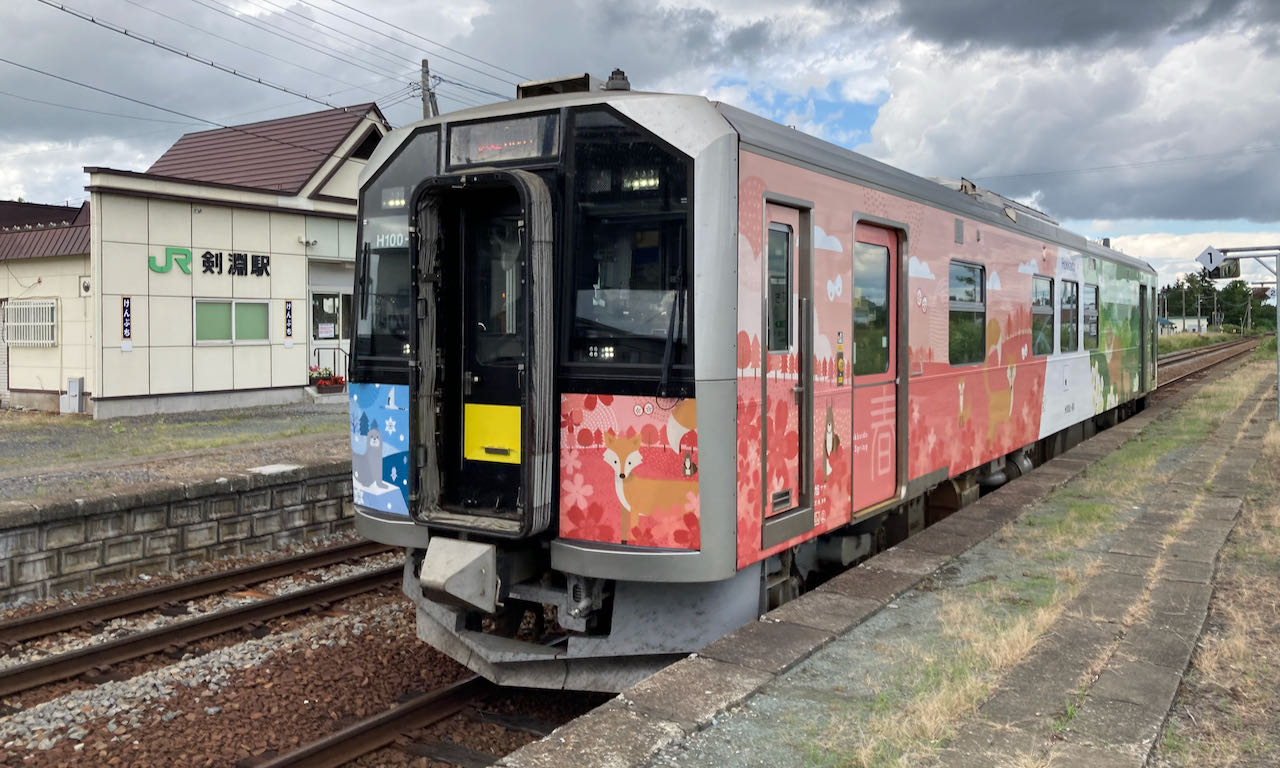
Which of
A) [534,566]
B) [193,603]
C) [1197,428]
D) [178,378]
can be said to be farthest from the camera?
[178,378]

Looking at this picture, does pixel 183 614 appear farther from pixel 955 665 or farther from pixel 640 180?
pixel 955 665

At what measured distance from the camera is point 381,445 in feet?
18.9

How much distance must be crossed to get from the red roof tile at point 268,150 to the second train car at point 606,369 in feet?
50.6

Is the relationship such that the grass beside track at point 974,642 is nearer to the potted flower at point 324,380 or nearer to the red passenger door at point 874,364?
the red passenger door at point 874,364

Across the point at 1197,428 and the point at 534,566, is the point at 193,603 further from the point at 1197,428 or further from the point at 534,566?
the point at 1197,428

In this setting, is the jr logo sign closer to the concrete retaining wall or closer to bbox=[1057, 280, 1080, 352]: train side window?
the concrete retaining wall

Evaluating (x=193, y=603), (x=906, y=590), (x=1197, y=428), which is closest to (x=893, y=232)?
(x=906, y=590)

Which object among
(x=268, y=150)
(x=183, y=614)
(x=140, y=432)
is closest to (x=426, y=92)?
(x=268, y=150)

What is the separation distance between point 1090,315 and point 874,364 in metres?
8.19

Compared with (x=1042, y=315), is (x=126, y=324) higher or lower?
higher

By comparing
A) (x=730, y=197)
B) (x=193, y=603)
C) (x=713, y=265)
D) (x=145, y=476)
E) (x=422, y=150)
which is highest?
(x=422, y=150)

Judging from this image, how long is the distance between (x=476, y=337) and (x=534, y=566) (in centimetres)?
128

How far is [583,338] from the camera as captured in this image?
503cm

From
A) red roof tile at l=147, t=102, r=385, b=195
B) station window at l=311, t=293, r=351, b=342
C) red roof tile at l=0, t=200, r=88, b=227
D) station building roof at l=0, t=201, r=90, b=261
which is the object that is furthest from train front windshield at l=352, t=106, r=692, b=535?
red roof tile at l=0, t=200, r=88, b=227
